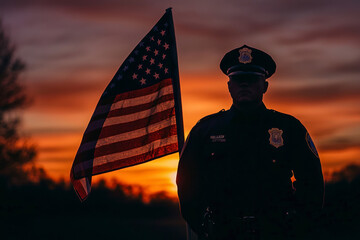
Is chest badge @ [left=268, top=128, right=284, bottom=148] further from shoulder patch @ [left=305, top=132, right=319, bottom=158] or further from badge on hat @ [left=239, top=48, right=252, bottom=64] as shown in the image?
badge on hat @ [left=239, top=48, right=252, bottom=64]

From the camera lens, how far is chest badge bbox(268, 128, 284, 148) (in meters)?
5.25

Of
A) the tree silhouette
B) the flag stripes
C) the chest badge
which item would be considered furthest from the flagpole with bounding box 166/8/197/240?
the tree silhouette

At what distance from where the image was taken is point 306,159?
5.18 m

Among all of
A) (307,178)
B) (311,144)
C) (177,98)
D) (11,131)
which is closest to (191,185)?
(307,178)

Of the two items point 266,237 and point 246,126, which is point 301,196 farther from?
point 246,126

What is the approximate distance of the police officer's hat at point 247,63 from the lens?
5477 mm

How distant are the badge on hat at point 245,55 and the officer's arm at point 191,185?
892 mm

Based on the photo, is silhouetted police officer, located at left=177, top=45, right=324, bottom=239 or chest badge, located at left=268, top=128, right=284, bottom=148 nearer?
silhouetted police officer, located at left=177, top=45, right=324, bottom=239

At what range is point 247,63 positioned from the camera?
551cm

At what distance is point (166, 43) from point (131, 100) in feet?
2.84

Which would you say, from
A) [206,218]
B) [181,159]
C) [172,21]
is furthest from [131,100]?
[206,218]

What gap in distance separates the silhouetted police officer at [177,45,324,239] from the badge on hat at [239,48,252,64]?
1 cm

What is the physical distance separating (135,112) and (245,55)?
84.3 inches

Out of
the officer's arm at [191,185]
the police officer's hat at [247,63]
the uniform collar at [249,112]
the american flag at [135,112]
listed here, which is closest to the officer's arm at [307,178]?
the uniform collar at [249,112]
